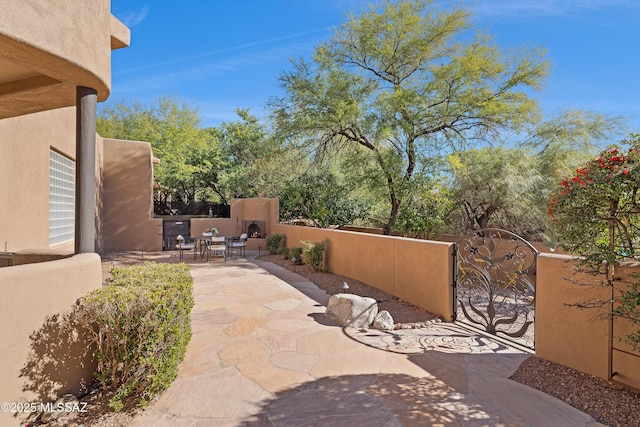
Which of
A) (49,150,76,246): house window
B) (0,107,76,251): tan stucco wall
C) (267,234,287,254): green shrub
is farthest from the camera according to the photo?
(267,234,287,254): green shrub

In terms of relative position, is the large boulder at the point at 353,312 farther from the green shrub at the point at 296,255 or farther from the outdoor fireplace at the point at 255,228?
the outdoor fireplace at the point at 255,228

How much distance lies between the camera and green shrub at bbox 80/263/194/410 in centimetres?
279

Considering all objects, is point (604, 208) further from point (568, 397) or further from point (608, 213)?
point (568, 397)

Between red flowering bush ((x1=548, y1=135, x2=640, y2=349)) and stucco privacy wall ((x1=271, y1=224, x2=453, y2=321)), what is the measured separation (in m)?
2.23

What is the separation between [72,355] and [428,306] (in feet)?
16.9

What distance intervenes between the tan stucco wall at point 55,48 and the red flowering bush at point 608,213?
506 centimetres

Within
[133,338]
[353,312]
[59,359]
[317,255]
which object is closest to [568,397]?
[353,312]

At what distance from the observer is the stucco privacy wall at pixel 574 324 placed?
10.5 ft

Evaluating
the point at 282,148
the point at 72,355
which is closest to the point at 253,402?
the point at 72,355

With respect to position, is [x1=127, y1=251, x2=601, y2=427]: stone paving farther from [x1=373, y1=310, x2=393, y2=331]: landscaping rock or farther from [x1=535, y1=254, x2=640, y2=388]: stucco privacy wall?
[x1=535, y1=254, x2=640, y2=388]: stucco privacy wall

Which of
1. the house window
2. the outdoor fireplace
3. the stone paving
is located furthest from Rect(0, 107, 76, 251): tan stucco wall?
the outdoor fireplace

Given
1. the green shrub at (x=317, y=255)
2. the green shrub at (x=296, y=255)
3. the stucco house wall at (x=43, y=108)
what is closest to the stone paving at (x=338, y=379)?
the stucco house wall at (x=43, y=108)

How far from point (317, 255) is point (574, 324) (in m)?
6.61

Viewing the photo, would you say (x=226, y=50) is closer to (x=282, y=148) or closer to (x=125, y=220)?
(x=282, y=148)
